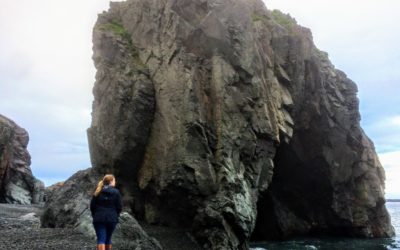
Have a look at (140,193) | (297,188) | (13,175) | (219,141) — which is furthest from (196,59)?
(13,175)

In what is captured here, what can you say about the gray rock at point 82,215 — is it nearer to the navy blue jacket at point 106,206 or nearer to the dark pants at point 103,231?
the dark pants at point 103,231

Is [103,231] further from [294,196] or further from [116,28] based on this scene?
[294,196]

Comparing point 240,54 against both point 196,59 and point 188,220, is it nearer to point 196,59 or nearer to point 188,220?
point 196,59

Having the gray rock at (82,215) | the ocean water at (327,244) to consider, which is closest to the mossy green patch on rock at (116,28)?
the gray rock at (82,215)

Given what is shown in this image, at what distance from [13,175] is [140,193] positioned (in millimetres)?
51431

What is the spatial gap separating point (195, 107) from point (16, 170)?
190ft

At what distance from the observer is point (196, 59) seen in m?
34.8

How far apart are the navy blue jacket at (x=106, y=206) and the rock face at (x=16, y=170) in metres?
54.3

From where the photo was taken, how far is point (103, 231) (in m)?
17.0

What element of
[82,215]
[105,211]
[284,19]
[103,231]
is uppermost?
[284,19]

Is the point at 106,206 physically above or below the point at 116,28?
below

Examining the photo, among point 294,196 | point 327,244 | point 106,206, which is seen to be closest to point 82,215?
point 106,206

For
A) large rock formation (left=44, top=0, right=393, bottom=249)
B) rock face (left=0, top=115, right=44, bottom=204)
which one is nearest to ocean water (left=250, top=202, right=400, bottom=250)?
large rock formation (left=44, top=0, right=393, bottom=249)

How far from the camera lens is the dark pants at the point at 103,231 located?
16842 millimetres
